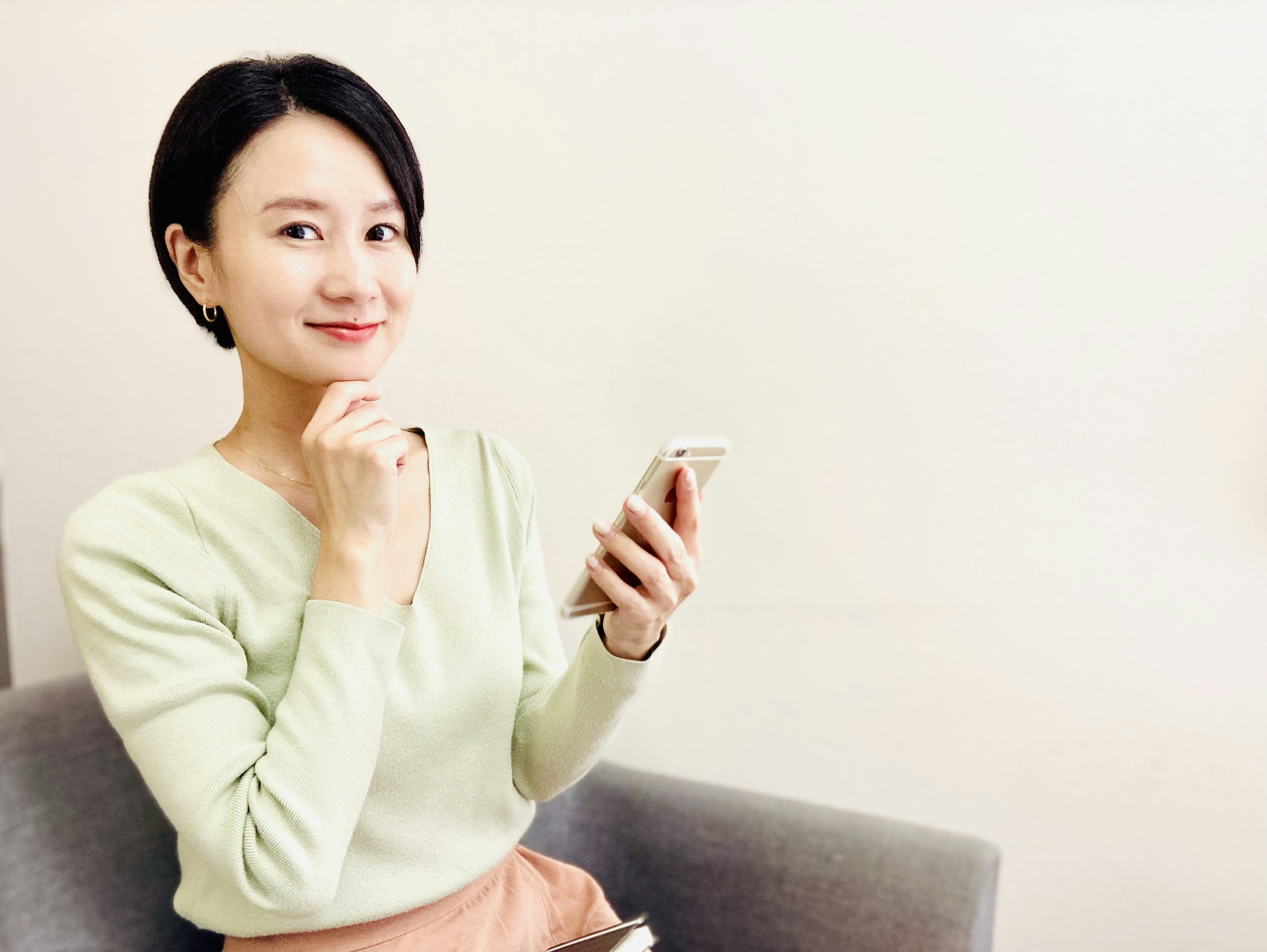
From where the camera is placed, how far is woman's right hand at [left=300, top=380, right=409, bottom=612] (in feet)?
2.59

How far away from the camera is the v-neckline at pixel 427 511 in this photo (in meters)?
0.88

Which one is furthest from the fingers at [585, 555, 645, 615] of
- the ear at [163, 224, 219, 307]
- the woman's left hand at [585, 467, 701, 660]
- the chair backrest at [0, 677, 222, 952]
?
the chair backrest at [0, 677, 222, 952]

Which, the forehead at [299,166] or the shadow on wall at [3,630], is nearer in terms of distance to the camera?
the forehead at [299,166]

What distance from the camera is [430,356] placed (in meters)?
1.47

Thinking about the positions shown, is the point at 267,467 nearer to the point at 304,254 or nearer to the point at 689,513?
the point at 304,254

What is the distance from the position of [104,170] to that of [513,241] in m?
0.66

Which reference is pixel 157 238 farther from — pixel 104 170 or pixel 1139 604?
pixel 1139 604

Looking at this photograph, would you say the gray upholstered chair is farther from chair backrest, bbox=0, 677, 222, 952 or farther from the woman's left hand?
the woman's left hand

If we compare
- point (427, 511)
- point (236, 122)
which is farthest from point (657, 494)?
point (236, 122)

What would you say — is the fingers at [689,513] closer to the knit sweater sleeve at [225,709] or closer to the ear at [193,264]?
the knit sweater sleeve at [225,709]

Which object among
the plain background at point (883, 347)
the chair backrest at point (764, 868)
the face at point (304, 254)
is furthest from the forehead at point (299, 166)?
the chair backrest at point (764, 868)

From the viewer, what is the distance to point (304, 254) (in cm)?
83

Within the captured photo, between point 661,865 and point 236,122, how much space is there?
94 centimetres

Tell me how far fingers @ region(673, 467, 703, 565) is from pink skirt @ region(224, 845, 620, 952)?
1.23 ft
